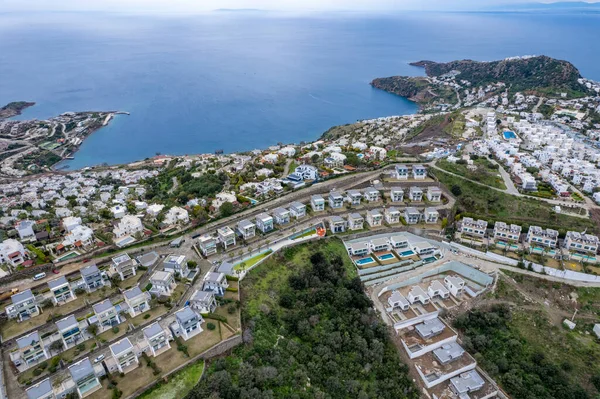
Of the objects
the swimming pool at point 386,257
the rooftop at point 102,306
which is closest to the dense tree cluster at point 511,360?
the swimming pool at point 386,257

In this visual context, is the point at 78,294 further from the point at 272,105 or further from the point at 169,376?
the point at 272,105

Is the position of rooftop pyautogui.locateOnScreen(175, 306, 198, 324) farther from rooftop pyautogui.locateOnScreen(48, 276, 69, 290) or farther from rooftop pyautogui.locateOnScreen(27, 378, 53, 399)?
rooftop pyautogui.locateOnScreen(48, 276, 69, 290)

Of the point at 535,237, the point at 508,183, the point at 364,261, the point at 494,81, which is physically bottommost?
the point at 364,261

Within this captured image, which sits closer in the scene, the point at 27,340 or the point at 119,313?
the point at 27,340

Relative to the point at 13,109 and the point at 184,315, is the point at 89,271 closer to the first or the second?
the point at 184,315

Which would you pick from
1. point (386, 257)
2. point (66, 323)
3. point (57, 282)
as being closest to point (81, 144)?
point (57, 282)

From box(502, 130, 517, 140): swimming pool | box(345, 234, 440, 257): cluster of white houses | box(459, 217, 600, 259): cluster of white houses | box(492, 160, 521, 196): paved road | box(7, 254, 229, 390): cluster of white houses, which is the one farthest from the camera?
box(502, 130, 517, 140): swimming pool

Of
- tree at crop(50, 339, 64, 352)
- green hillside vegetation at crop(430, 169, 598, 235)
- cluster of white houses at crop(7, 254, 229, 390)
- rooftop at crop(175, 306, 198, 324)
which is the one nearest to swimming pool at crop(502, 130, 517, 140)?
green hillside vegetation at crop(430, 169, 598, 235)
